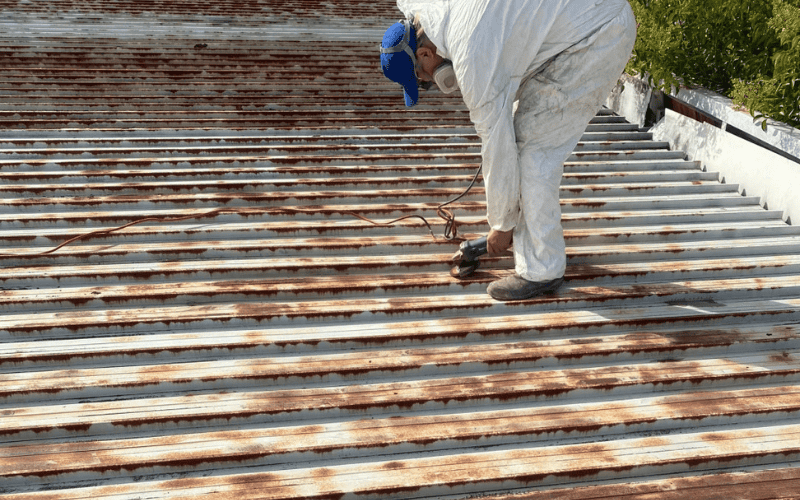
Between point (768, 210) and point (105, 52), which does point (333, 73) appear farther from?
point (768, 210)

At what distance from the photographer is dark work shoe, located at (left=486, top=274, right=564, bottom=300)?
9.61ft

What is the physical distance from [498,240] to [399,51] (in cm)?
100

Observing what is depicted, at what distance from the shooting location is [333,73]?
561cm

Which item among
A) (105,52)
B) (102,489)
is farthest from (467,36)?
(105,52)

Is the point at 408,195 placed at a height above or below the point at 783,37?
below

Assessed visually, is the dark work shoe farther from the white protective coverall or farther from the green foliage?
the green foliage

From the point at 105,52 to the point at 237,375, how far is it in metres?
4.41

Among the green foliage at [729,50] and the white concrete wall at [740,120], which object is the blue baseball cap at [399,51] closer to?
the green foliage at [729,50]

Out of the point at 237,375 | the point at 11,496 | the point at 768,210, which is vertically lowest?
the point at 11,496

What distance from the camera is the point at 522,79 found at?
284 centimetres

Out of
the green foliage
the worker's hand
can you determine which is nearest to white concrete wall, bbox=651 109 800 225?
the green foliage

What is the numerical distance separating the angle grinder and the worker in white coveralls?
5.5 inches

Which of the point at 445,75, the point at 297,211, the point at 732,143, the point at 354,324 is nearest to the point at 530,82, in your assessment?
the point at 445,75

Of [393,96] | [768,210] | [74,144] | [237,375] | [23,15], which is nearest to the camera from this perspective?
[237,375]
